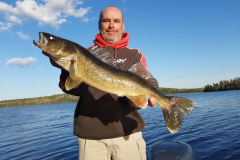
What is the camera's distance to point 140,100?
2.75m

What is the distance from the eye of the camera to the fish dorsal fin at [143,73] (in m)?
2.88

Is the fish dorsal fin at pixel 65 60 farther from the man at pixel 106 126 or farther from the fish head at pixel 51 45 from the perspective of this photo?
the man at pixel 106 126

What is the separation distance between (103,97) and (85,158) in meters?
1.19

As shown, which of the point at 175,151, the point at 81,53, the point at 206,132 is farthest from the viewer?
the point at 206,132

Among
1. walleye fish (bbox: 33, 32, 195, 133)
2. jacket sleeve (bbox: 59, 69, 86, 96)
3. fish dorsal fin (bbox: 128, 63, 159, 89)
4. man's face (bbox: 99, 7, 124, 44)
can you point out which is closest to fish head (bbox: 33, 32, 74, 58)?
walleye fish (bbox: 33, 32, 195, 133)

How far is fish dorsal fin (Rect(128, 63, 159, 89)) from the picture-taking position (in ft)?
9.46

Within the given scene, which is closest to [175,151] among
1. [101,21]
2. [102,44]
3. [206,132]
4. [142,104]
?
[142,104]

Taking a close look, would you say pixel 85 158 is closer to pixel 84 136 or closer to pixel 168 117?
pixel 84 136

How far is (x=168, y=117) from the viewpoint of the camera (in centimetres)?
295

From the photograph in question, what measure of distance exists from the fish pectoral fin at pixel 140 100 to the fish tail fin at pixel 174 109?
0.29 m

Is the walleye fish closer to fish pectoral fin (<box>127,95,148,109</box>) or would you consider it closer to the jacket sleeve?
fish pectoral fin (<box>127,95,148,109</box>)

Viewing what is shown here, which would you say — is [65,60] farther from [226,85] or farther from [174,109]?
[226,85]

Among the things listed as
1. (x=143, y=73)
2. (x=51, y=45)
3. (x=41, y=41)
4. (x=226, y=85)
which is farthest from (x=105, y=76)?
(x=226, y=85)

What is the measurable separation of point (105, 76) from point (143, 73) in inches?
30.1
